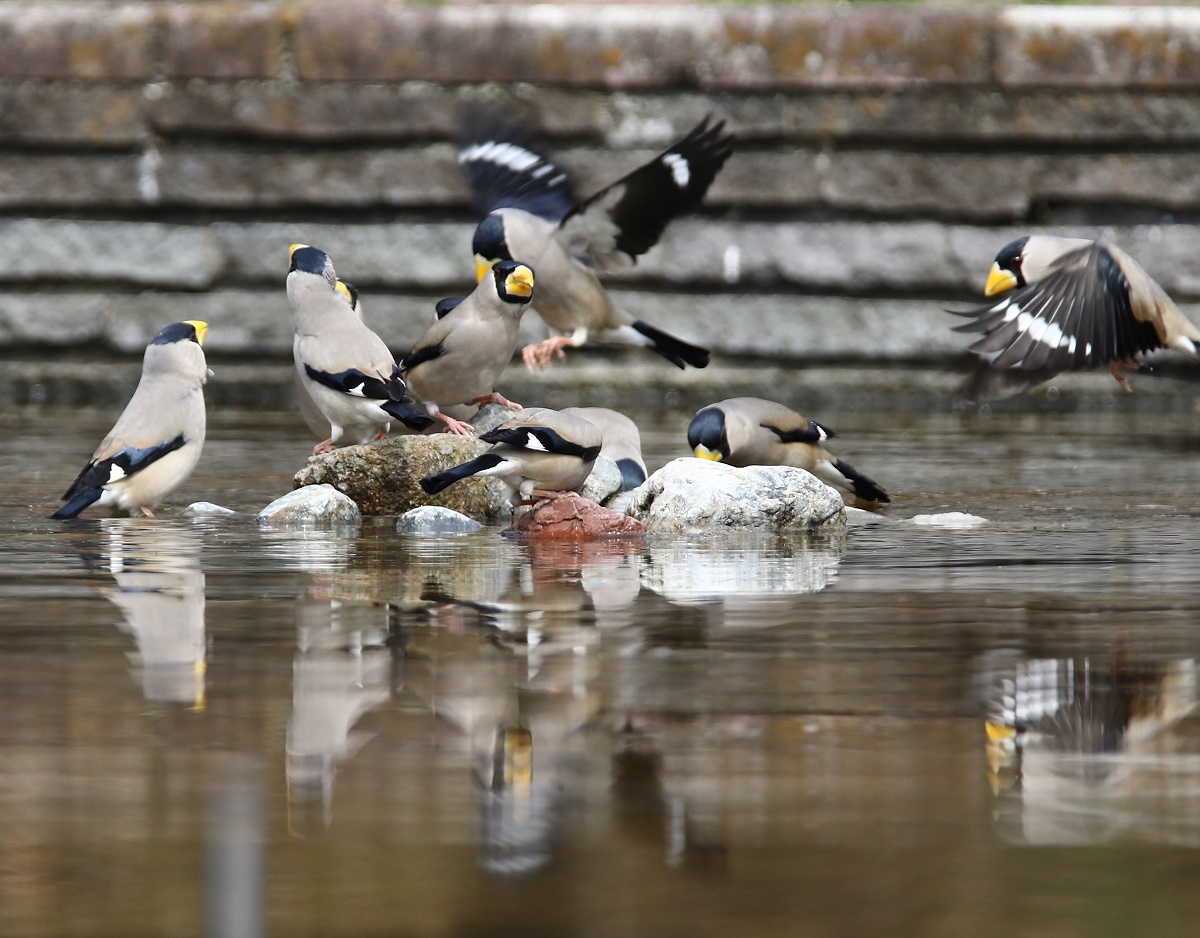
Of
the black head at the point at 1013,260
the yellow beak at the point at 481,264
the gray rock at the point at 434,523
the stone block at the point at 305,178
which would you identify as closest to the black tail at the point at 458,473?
the gray rock at the point at 434,523

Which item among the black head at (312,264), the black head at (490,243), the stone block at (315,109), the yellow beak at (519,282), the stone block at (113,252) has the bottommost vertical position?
the yellow beak at (519,282)

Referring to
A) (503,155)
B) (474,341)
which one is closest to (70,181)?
(503,155)

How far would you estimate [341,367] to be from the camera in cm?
717

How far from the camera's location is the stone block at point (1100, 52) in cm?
1124

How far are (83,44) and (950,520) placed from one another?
7435 mm

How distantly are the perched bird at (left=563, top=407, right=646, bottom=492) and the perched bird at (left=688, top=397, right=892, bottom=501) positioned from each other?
0.28 meters

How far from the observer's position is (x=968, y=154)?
11.5m

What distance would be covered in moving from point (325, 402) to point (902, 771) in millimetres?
4760

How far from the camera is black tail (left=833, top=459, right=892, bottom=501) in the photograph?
7.12 m

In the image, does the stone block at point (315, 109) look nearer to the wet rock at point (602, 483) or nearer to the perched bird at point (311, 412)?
the perched bird at point (311, 412)

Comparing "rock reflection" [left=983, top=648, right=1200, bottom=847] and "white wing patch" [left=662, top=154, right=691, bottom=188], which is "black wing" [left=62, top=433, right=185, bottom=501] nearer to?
"white wing patch" [left=662, top=154, right=691, bottom=188]

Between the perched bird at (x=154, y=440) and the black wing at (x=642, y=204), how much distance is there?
79.2 inches

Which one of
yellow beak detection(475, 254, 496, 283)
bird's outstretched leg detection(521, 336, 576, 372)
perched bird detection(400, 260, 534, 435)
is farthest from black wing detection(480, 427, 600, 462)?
bird's outstretched leg detection(521, 336, 576, 372)

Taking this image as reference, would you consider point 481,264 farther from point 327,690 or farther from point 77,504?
point 327,690
